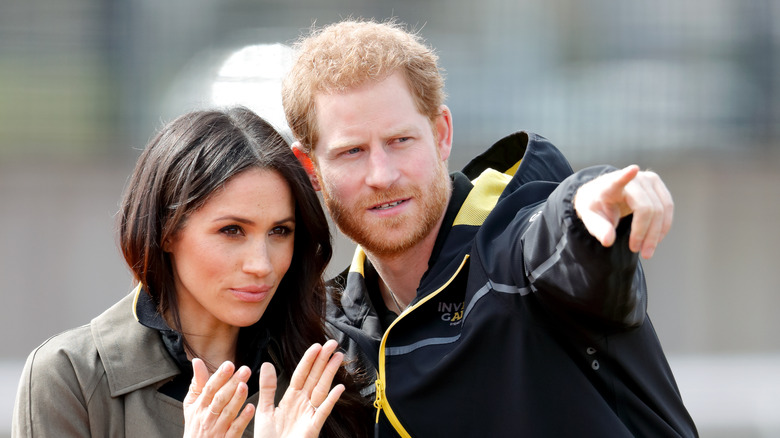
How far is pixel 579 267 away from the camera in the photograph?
76.1 inches

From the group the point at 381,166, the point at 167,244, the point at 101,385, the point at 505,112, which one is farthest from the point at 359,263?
the point at 505,112

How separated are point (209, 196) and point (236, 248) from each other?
0.14 m

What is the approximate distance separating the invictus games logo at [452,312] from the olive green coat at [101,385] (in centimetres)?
58

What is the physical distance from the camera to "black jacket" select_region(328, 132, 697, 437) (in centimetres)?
214

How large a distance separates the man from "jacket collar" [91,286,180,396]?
0.56 m

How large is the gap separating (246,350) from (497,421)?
72 cm

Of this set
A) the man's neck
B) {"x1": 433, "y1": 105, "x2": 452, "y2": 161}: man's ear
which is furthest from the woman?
{"x1": 433, "y1": 105, "x2": 452, "y2": 161}: man's ear

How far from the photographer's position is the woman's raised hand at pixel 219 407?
209 cm

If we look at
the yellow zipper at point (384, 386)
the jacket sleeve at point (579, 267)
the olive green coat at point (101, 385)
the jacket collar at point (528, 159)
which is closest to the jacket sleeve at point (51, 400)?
the olive green coat at point (101, 385)

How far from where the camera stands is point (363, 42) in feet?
9.10

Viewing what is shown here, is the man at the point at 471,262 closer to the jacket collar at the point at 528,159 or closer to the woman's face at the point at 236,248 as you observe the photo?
the jacket collar at the point at 528,159

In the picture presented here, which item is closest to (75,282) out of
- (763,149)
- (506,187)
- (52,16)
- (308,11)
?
(52,16)

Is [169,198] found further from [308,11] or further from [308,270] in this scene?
[308,11]

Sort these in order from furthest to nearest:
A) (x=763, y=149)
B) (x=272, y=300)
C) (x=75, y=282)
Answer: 1. (x=763, y=149)
2. (x=75, y=282)
3. (x=272, y=300)
